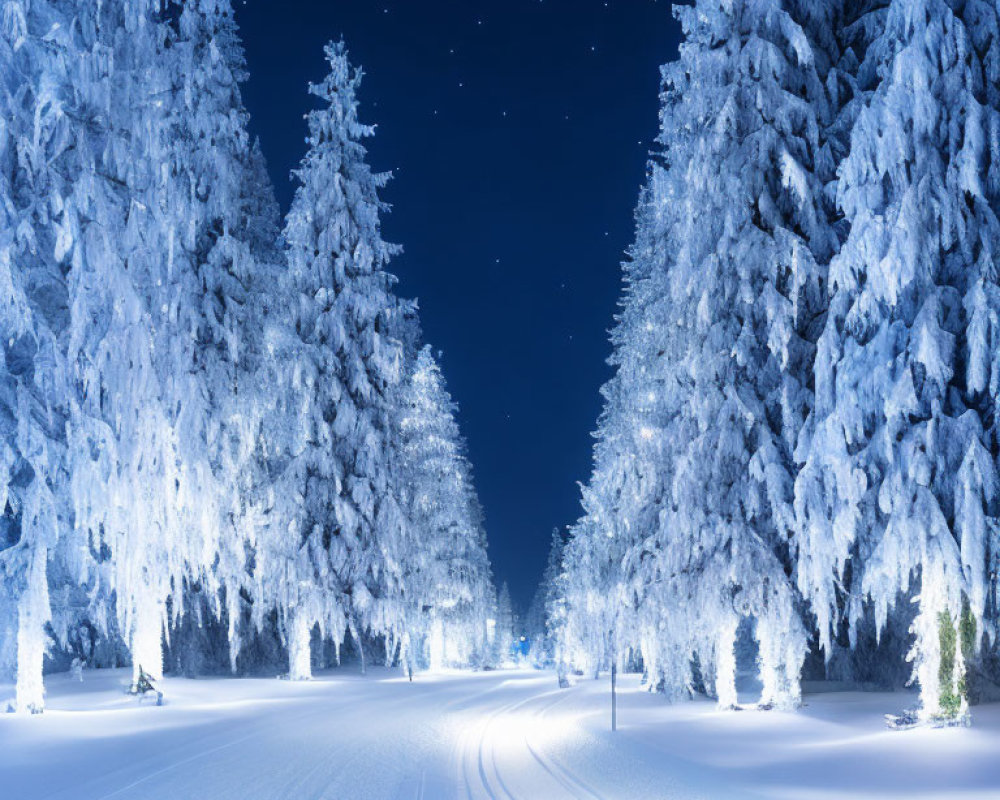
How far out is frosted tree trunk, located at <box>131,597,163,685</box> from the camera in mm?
15914

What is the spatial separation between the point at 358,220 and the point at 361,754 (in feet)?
67.6

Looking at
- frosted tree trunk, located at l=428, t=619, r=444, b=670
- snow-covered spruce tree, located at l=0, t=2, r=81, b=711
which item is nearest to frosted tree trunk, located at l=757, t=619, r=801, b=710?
snow-covered spruce tree, located at l=0, t=2, r=81, b=711

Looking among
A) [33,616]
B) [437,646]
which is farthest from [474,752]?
[437,646]

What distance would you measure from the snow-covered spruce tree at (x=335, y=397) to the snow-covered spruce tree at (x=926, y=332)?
647 inches

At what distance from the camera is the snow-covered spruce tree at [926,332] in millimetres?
11820

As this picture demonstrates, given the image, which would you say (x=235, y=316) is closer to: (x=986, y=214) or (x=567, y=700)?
(x=567, y=700)

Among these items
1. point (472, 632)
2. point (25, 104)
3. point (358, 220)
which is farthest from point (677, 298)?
point (472, 632)

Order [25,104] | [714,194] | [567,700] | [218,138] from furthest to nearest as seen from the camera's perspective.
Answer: [567,700], [218,138], [714,194], [25,104]

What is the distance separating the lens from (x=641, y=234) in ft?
92.3

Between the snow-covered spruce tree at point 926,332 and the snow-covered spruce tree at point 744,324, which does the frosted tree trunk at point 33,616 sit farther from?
the snow-covered spruce tree at point 926,332

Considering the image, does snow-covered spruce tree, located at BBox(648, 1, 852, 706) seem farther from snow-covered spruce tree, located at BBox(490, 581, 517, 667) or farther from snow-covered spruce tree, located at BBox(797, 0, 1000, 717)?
snow-covered spruce tree, located at BBox(490, 581, 517, 667)

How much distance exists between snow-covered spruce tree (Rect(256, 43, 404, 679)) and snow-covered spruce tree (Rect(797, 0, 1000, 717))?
53.9 ft

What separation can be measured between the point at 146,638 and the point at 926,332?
14133 millimetres

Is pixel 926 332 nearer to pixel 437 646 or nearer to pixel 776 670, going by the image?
pixel 776 670
